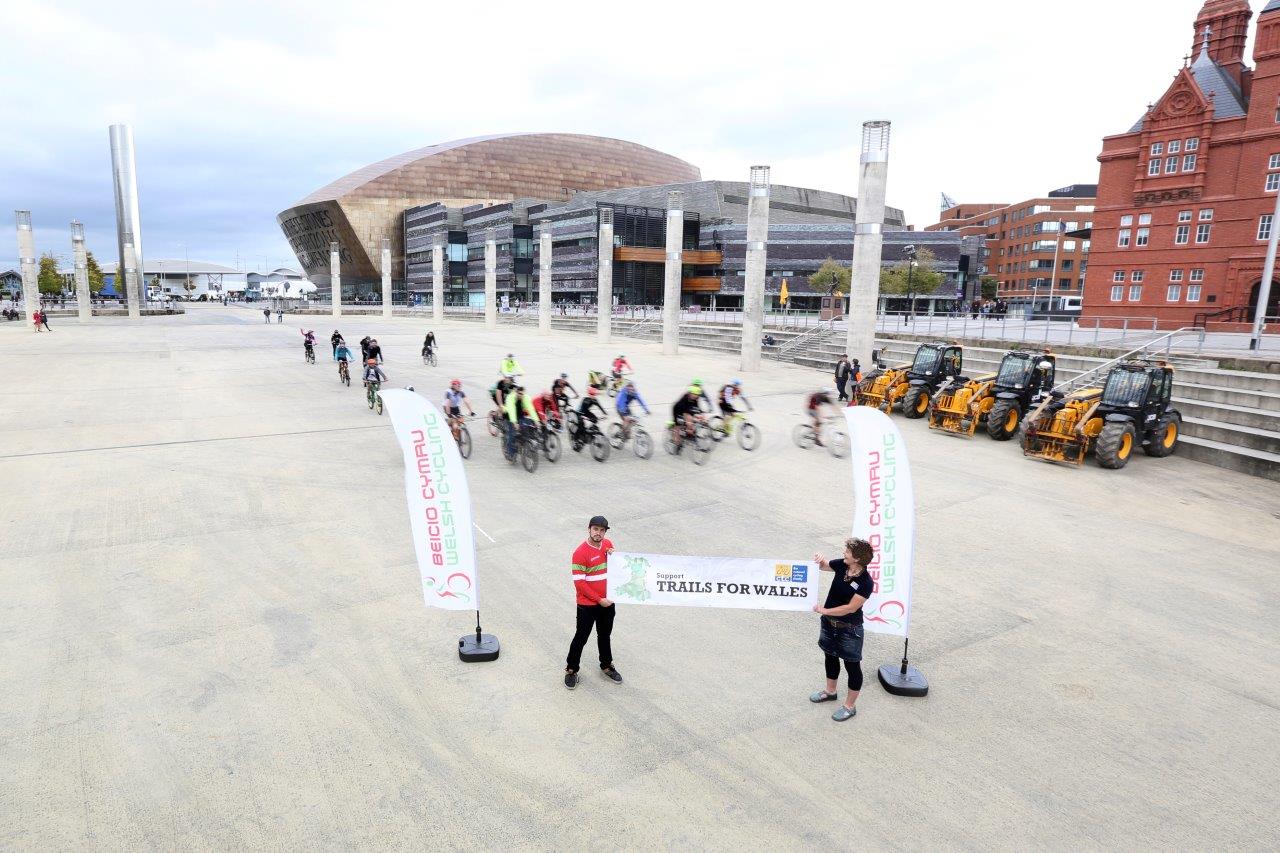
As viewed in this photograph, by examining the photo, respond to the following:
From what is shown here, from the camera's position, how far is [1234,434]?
15.5 metres

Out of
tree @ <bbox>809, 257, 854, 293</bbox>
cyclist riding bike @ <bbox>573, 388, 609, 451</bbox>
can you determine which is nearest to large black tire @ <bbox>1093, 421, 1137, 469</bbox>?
cyclist riding bike @ <bbox>573, 388, 609, 451</bbox>

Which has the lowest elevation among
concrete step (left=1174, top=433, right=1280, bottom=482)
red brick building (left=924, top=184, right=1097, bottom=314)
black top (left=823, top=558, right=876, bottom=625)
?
concrete step (left=1174, top=433, right=1280, bottom=482)

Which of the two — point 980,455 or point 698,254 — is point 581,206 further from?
point 980,455

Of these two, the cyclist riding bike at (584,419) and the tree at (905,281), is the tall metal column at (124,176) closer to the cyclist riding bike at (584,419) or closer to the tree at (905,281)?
the tree at (905,281)

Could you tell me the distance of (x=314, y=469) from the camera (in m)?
13.5

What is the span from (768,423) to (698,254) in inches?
2781

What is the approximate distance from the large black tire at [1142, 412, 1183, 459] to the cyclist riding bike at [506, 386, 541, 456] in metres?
13.5

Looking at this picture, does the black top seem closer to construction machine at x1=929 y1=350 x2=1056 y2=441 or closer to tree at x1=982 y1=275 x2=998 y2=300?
construction machine at x1=929 y1=350 x2=1056 y2=441

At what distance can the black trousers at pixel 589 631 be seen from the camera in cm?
611

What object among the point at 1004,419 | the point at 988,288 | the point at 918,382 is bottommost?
the point at 1004,419

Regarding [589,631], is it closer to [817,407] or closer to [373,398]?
[817,407]

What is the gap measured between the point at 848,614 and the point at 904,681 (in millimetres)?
1224

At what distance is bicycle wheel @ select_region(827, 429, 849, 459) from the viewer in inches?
615

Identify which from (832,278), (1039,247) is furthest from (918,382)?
(1039,247)
